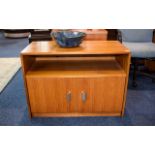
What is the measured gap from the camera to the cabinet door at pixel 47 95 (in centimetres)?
156

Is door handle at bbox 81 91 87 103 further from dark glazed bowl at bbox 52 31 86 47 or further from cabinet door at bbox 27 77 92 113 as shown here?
dark glazed bowl at bbox 52 31 86 47

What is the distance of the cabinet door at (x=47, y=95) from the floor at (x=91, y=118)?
121 mm

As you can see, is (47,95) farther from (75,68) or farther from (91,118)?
(91,118)

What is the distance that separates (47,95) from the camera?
1.62 metres

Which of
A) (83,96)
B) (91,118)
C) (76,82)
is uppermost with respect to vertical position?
(76,82)

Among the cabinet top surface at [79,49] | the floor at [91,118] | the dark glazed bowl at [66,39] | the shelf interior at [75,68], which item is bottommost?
the floor at [91,118]

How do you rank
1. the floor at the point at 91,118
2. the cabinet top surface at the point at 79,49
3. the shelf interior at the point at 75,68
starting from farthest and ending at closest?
the floor at the point at 91,118
the shelf interior at the point at 75,68
the cabinet top surface at the point at 79,49

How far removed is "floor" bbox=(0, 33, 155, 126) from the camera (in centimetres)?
169

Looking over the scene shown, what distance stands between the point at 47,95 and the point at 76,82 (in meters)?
0.30

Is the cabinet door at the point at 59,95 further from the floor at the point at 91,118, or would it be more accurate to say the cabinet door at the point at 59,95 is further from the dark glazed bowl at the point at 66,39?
the dark glazed bowl at the point at 66,39

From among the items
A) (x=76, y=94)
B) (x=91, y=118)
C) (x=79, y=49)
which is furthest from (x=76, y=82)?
(x=91, y=118)

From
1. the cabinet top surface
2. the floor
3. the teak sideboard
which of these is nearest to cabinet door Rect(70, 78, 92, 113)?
the teak sideboard

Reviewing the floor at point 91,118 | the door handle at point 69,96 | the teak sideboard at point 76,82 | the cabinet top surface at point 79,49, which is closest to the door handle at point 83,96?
the teak sideboard at point 76,82
